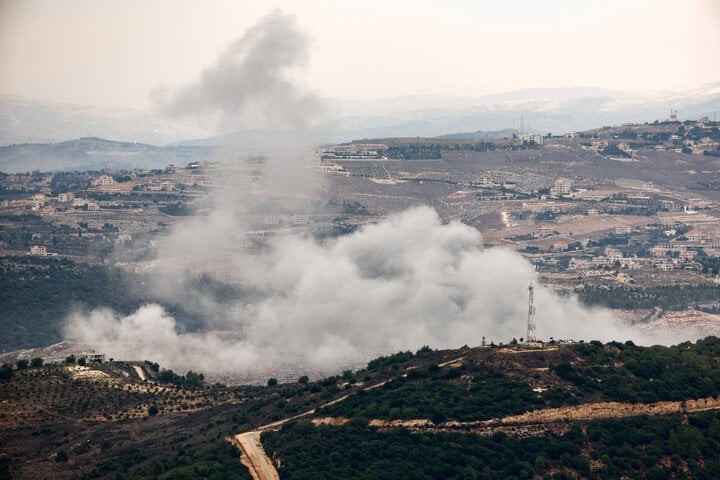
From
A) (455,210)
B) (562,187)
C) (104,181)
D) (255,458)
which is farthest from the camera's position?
(104,181)

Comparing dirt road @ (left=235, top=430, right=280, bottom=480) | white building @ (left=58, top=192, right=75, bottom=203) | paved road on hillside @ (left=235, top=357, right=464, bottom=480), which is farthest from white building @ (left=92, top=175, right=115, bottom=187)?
dirt road @ (left=235, top=430, right=280, bottom=480)

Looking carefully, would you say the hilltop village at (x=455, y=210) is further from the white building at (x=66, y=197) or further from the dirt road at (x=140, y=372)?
the dirt road at (x=140, y=372)

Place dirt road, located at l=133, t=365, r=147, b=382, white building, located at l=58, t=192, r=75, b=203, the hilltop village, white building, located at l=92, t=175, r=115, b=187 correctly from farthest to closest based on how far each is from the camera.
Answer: white building, located at l=92, t=175, r=115, b=187, white building, located at l=58, t=192, r=75, b=203, the hilltop village, dirt road, located at l=133, t=365, r=147, b=382

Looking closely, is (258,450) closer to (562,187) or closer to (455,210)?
(455,210)

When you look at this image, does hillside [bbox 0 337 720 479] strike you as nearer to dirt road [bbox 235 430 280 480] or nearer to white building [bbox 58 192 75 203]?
dirt road [bbox 235 430 280 480]

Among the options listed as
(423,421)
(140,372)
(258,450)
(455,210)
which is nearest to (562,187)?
(455,210)

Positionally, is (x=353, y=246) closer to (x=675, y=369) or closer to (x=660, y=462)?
(x=675, y=369)

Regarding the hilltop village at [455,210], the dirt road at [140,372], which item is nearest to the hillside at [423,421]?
the dirt road at [140,372]

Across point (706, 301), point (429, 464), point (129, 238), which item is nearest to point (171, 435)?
point (429, 464)
